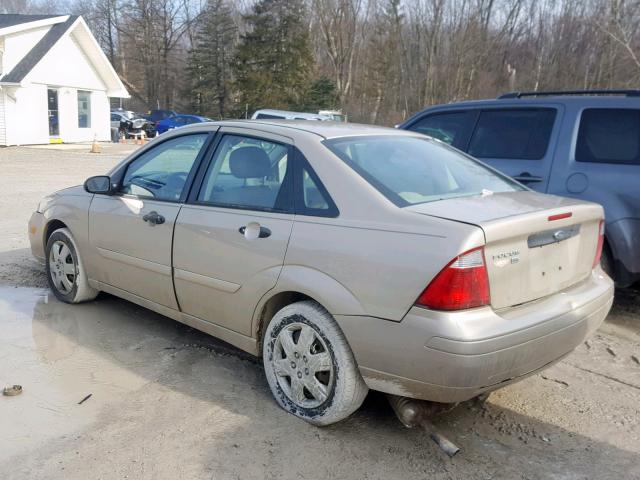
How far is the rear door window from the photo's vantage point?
570 centimetres

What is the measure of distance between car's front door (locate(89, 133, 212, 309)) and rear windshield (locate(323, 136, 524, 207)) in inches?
44.8

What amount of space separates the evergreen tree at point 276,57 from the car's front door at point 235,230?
132ft

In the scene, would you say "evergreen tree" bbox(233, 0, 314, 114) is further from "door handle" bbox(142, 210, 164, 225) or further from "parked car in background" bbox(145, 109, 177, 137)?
"door handle" bbox(142, 210, 164, 225)

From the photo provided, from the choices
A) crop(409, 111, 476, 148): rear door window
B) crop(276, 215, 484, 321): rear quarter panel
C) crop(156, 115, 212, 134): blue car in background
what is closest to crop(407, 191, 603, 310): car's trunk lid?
crop(276, 215, 484, 321): rear quarter panel

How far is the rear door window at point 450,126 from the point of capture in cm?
570

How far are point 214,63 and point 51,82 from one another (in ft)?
80.8

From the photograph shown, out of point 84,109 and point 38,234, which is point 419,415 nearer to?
point 38,234

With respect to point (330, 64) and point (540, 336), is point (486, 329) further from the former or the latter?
point (330, 64)

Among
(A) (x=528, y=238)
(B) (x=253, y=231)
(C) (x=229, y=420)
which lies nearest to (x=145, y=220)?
(B) (x=253, y=231)

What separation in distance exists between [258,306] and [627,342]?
302 cm

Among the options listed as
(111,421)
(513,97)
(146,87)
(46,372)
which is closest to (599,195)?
(513,97)

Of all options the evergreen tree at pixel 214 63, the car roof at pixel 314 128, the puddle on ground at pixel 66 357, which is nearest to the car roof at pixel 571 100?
the car roof at pixel 314 128

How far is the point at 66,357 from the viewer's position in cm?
402

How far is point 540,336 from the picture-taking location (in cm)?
282
